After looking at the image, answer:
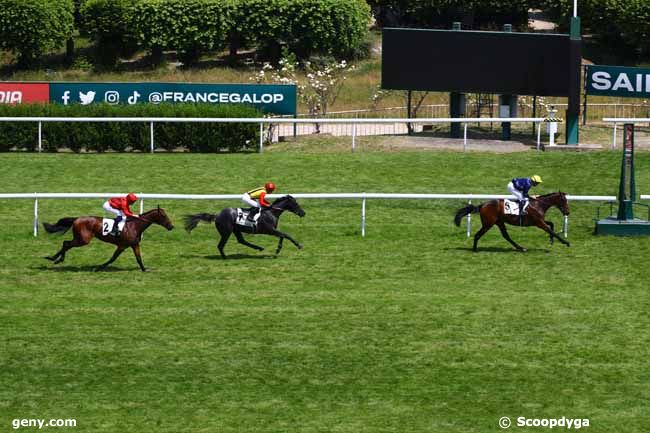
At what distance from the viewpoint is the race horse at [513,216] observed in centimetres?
2031

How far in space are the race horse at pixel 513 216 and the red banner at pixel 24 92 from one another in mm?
13784

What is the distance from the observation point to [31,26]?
43.0 metres

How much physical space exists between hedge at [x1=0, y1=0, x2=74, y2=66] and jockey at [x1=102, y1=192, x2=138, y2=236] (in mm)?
25011

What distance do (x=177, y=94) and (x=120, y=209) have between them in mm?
12678

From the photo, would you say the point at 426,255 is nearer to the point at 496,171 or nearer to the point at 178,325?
the point at 178,325

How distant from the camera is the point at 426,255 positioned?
66.8 ft

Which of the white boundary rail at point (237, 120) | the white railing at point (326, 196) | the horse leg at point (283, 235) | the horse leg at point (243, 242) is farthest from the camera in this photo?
the white boundary rail at point (237, 120)

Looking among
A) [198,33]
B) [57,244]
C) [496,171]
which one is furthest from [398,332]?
[198,33]

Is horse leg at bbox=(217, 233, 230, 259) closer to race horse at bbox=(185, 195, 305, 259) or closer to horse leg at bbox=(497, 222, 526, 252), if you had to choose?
race horse at bbox=(185, 195, 305, 259)

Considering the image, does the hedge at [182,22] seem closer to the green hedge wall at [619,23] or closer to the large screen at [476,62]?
the green hedge wall at [619,23]

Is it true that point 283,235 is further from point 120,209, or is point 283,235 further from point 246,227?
point 120,209

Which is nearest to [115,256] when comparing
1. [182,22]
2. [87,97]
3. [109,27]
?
[87,97]

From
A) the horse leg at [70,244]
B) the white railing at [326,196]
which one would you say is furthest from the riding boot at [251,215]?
the horse leg at [70,244]

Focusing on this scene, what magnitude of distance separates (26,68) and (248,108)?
15719 millimetres
